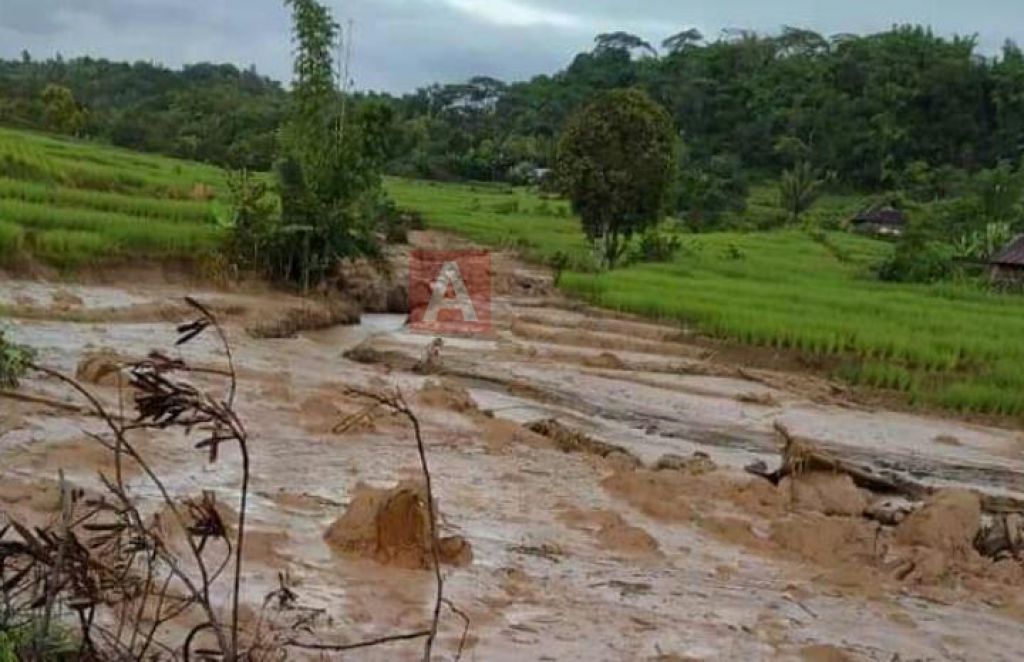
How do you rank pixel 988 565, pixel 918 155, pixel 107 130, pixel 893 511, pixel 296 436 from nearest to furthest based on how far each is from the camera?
1. pixel 988 565
2. pixel 893 511
3. pixel 296 436
4. pixel 107 130
5. pixel 918 155

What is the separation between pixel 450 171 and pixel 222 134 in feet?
43.7

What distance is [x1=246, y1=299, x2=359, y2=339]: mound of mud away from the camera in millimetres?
17078

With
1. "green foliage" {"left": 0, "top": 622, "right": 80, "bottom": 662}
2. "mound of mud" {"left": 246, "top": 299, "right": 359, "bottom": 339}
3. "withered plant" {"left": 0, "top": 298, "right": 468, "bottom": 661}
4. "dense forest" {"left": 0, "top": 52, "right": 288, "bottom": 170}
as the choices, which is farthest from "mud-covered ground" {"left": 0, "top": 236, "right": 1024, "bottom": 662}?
"dense forest" {"left": 0, "top": 52, "right": 288, "bottom": 170}

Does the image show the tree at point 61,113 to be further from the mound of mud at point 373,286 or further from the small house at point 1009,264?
the small house at point 1009,264

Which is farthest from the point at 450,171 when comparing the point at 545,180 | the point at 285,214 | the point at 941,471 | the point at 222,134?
the point at 941,471

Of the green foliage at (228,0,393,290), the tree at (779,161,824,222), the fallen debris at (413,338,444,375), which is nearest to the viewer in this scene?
the fallen debris at (413,338,444,375)

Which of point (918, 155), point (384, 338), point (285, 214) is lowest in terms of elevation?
point (384, 338)

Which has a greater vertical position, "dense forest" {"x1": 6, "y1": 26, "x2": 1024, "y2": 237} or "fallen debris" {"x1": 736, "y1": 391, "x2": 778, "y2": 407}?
"dense forest" {"x1": 6, "y1": 26, "x2": 1024, "y2": 237}

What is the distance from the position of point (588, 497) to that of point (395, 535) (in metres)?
2.62

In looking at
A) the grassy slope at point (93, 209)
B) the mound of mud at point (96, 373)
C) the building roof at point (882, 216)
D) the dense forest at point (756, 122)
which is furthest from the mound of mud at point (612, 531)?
the building roof at point (882, 216)

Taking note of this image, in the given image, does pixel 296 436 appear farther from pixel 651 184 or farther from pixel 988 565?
pixel 651 184

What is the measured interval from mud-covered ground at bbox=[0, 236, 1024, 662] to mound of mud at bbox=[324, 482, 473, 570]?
9 cm

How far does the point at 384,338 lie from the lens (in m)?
17.5

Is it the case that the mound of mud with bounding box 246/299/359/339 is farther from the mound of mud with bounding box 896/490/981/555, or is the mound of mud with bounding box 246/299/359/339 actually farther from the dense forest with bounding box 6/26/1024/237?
the dense forest with bounding box 6/26/1024/237
